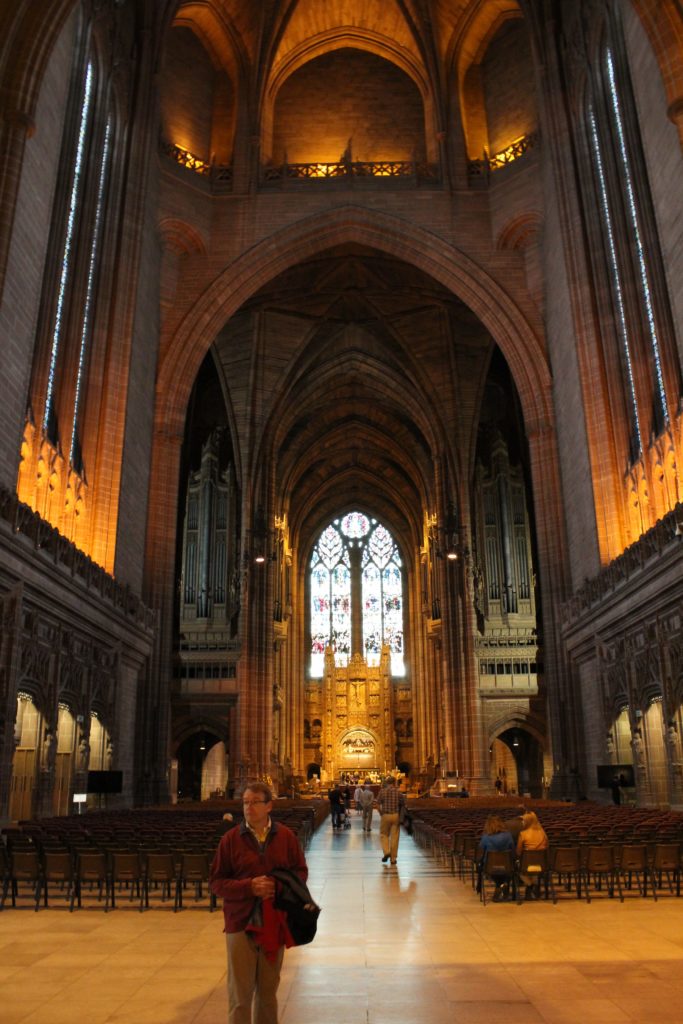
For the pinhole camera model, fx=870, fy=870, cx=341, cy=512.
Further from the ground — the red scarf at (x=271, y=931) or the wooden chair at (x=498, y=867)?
the red scarf at (x=271, y=931)

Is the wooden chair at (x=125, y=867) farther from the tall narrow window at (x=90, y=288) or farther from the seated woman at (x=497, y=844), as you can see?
the tall narrow window at (x=90, y=288)

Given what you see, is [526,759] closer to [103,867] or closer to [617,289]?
[617,289]

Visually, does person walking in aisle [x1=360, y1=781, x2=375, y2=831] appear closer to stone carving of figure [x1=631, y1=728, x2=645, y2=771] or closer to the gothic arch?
stone carving of figure [x1=631, y1=728, x2=645, y2=771]

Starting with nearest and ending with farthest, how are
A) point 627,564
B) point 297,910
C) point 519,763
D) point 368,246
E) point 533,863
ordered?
point 297,910, point 533,863, point 627,564, point 368,246, point 519,763

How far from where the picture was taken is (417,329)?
3712cm

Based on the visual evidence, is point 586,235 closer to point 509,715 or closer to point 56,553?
point 56,553

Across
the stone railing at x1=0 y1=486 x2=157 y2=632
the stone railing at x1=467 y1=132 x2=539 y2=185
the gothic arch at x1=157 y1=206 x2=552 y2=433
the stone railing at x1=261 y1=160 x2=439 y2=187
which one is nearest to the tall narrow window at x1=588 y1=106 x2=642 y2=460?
the stone railing at x1=467 y1=132 x2=539 y2=185

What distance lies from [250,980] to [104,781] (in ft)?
54.3

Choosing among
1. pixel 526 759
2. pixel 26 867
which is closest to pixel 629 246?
pixel 26 867

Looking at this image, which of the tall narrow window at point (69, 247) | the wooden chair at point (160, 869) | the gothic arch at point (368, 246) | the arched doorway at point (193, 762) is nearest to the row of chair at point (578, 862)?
the wooden chair at point (160, 869)

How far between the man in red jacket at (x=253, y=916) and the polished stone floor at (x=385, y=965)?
39.9 inches

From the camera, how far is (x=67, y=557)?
17.6 metres

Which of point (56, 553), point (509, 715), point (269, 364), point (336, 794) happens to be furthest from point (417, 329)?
point (56, 553)

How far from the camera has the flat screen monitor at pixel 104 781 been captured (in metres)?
19.3
